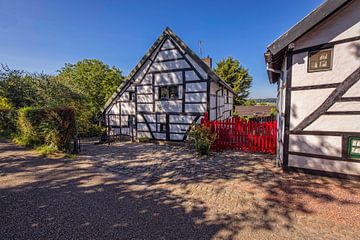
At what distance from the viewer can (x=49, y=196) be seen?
4.25 metres

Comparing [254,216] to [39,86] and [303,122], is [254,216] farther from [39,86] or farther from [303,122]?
[39,86]

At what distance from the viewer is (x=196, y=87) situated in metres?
10.6

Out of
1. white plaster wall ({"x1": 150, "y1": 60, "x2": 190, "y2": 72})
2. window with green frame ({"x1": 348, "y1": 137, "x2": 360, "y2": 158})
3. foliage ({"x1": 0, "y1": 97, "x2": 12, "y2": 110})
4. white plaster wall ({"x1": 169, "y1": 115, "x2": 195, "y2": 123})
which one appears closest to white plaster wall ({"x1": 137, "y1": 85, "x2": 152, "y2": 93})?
white plaster wall ({"x1": 150, "y1": 60, "x2": 190, "y2": 72})

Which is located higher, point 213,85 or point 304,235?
point 213,85

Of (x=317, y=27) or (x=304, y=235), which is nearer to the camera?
(x=304, y=235)

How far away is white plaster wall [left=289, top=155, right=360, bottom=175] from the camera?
14.9 feet

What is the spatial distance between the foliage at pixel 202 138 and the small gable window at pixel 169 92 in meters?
3.77

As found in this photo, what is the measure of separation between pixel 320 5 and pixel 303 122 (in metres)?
3.13

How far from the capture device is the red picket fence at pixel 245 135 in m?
7.59

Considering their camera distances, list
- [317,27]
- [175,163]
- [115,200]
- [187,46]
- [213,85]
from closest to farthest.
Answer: [115,200]
[317,27]
[175,163]
[187,46]
[213,85]

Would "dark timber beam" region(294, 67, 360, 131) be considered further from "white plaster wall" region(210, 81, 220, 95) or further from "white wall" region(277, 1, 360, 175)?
"white plaster wall" region(210, 81, 220, 95)

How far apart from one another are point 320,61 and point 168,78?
26.7 ft

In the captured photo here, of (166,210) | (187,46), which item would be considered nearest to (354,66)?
(166,210)

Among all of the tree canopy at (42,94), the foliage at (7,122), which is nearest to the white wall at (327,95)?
the tree canopy at (42,94)
